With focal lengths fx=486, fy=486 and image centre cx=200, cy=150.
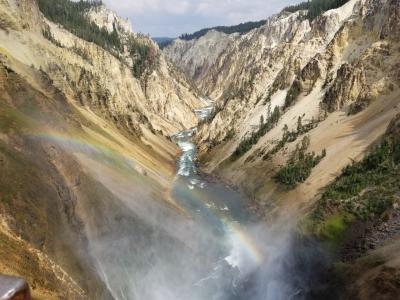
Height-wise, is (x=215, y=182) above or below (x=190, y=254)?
below

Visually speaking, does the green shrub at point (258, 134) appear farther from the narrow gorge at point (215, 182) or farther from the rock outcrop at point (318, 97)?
the rock outcrop at point (318, 97)

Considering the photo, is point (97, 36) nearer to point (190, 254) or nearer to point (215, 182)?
point (215, 182)

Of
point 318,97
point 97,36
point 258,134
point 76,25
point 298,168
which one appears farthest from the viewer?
point 97,36

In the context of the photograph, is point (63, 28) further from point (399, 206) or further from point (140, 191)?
point (399, 206)

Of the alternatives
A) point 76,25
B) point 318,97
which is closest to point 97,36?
point 76,25

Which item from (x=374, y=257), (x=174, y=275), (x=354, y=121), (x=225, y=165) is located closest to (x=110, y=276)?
(x=174, y=275)

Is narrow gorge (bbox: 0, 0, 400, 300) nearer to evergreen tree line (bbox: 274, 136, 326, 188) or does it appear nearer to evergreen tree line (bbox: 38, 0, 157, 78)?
evergreen tree line (bbox: 274, 136, 326, 188)

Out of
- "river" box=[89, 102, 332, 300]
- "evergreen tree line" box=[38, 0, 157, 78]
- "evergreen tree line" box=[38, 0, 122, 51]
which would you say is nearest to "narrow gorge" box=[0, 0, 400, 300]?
"river" box=[89, 102, 332, 300]

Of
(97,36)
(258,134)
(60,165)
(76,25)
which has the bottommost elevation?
(60,165)
